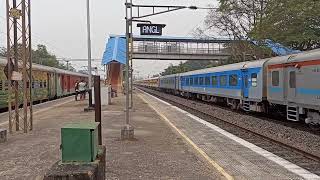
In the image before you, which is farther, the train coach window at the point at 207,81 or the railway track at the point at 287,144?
the train coach window at the point at 207,81

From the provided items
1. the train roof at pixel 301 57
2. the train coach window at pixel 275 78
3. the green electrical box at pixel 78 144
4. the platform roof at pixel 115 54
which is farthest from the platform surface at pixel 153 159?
the platform roof at pixel 115 54

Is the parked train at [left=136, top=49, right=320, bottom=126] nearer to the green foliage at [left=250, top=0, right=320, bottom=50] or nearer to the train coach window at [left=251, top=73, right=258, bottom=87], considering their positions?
the train coach window at [left=251, top=73, right=258, bottom=87]

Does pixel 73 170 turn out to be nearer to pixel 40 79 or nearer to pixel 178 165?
pixel 178 165

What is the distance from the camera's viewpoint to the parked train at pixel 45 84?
24281mm

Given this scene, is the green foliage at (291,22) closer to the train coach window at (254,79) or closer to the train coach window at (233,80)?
the train coach window at (233,80)

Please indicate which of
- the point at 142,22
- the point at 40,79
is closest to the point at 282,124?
the point at 142,22

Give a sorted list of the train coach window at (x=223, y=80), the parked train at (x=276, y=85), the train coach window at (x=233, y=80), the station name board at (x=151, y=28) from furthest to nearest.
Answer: the train coach window at (x=223, y=80)
the train coach window at (x=233, y=80)
the parked train at (x=276, y=85)
the station name board at (x=151, y=28)

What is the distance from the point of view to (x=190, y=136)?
48.8 feet

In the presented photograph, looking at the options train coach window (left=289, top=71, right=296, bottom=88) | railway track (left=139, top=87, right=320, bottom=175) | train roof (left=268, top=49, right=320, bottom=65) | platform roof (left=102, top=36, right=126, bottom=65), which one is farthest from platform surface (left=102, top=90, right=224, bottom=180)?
platform roof (left=102, top=36, right=126, bottom=65)

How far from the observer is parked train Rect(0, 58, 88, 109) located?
24.3 m

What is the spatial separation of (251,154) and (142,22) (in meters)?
6.06

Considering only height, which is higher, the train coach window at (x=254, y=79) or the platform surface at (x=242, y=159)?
the train coach window at (x=254, y=79)

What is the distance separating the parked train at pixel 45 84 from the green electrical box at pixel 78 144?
1725 cm

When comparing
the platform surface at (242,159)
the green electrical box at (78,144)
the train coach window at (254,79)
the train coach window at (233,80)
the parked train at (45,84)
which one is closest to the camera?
the green electrical box at (78,144)
